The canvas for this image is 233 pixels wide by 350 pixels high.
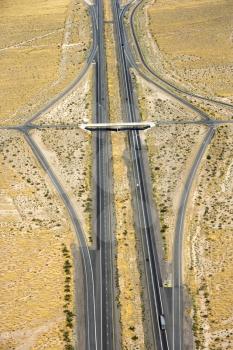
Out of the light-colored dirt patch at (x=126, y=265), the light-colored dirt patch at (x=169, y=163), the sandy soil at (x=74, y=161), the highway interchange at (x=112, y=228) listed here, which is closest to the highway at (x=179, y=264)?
the highway interchange at (x=112, y=228)

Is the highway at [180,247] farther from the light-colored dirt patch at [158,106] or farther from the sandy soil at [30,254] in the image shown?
the sandy soil at [30,254]

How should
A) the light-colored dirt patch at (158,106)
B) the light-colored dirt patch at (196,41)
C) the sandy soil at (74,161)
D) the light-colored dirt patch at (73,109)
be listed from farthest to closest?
the light-colored dirt patch at (196,41) → the light-colored dirt patch at (73,109) → the light-colored dirt patch at (158,106) → the sandy soil at (74,161)

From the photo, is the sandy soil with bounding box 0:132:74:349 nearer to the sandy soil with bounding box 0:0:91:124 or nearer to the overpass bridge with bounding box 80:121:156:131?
the overpass bridge with bounding box 80:121:156:131

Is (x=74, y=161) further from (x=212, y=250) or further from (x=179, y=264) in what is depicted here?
(x=212, y=250)

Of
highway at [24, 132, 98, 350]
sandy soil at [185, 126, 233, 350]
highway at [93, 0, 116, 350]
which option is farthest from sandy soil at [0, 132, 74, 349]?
sandy soil at [185, 126, 233, 350]

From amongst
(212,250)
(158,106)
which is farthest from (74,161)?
(212,250)

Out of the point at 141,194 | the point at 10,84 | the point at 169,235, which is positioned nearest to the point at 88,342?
the point at 169,235
